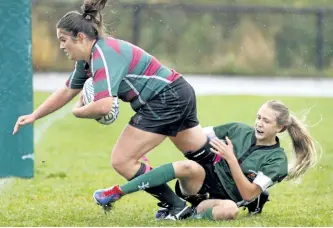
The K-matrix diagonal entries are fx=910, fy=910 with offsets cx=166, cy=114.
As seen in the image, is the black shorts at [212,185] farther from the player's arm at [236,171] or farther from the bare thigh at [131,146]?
the bare thigh at [131,146]

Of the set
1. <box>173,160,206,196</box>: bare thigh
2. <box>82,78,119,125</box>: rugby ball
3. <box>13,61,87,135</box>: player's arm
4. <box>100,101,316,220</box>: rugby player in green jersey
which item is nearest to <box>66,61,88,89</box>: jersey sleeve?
<box>13,61,87,135</box>: player's arm

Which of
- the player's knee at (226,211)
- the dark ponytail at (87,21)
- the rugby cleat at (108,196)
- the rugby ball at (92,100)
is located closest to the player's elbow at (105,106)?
the rugby ball at (92,100)

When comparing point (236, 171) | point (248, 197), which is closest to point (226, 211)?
point (248, 197)

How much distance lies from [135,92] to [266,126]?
89cm

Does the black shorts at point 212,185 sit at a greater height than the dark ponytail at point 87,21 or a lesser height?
lesser

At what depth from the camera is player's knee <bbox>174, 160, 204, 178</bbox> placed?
19.1 feet

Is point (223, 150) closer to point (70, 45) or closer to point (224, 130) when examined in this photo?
point (224, 130)

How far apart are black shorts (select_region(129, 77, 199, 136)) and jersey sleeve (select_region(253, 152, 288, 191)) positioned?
593 mm

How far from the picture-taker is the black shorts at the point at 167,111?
227 inches

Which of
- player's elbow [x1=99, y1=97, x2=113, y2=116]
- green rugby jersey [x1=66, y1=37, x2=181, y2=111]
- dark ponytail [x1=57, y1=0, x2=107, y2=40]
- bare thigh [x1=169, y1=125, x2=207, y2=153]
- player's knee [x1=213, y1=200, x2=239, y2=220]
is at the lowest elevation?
player's knee [x1=213, y1=200, x2=239, y2=220]

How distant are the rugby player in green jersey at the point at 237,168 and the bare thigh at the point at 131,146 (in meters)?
0.13

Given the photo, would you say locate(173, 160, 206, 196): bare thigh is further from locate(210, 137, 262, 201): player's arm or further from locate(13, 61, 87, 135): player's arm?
locate(13, 61, 87, 135): player's arm

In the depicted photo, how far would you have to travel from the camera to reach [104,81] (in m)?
5.50

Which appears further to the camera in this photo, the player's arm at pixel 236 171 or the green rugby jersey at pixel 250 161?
the green rugby jersey at pixel 250 161
